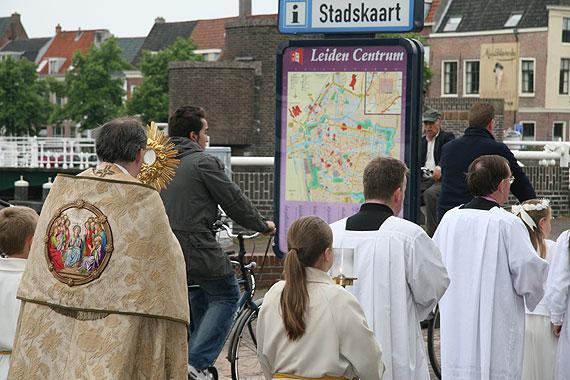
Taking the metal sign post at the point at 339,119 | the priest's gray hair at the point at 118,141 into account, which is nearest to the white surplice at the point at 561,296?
the metal sign post at the point at 339,119

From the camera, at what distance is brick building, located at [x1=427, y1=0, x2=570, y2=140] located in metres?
71.4

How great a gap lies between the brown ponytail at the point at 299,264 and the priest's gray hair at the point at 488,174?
2.13m

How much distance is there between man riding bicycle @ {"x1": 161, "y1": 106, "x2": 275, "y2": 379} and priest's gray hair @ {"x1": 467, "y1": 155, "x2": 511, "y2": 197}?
4.58ft

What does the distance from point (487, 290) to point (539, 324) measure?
77cm

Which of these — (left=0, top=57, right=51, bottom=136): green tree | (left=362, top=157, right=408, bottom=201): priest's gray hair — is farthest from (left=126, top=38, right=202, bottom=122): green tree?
(left=362, top=157, right=408, bottom=201): priest's gray hair

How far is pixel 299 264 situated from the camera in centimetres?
509

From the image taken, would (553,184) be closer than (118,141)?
No

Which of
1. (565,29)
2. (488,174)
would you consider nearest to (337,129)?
(488,174)

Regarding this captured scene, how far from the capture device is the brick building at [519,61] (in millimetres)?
71375

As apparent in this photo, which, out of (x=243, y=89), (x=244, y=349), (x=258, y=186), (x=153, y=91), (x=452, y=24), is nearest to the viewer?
(x=244, y=349)

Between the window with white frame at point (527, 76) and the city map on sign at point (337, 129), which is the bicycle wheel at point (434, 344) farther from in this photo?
the window with white frame at point (527, 76)

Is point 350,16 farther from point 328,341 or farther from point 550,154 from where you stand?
point 550,154

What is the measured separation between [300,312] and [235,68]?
931 inches

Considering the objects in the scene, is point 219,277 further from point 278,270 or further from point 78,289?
point 278,270
